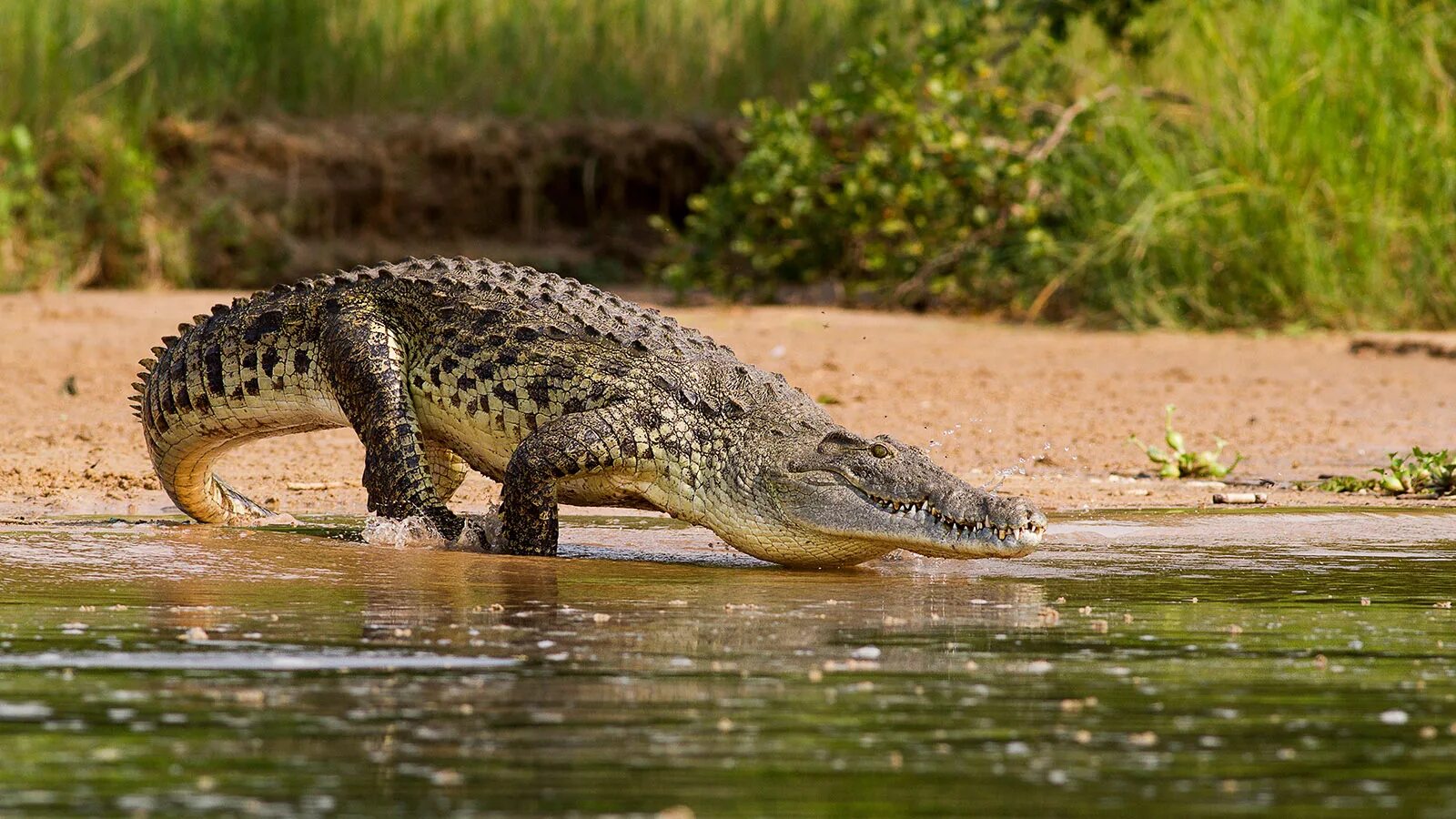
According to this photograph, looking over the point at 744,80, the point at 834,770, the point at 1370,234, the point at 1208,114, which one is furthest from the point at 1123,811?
the point at 744,80

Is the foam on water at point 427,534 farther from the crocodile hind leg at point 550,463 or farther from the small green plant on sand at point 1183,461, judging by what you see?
the small green plant on sand at point 1183,461

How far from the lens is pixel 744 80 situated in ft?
51.4

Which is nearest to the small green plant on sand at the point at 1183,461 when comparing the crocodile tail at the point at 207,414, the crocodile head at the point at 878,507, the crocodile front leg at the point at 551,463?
the crocodile head at the point at 878,507

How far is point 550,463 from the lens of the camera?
5.84m

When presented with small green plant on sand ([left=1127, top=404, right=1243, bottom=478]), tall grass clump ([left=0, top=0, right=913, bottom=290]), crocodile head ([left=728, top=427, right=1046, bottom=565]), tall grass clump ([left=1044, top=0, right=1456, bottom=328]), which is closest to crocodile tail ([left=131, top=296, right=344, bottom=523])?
crocodile head ([left=728, top=427, right=1046, bottom=565])

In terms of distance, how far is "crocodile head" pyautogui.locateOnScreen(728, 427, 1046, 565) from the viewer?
5.46m

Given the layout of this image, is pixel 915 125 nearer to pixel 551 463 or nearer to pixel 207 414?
pixel 207 414

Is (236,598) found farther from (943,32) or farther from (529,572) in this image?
(943,32)

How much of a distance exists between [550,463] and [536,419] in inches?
13.1

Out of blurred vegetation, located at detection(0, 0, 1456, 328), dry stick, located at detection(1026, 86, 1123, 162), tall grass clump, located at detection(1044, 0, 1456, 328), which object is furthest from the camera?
dry stick, located at detection(1026, 86, 1123, 162)

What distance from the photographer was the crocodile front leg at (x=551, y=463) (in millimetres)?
5848

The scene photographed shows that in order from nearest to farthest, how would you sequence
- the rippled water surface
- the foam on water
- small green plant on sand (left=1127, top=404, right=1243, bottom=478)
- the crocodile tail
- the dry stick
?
the rippled water surface → the foam on water → the crocodile tail → small green plant on sand (left=1127, top=404, right=1243, bottom=478) → the dry stick

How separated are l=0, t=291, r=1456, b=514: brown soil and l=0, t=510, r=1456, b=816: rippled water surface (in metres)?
1.66

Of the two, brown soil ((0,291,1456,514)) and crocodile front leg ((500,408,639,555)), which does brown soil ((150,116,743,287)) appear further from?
crocodile front leg ((500,408,639,555))
